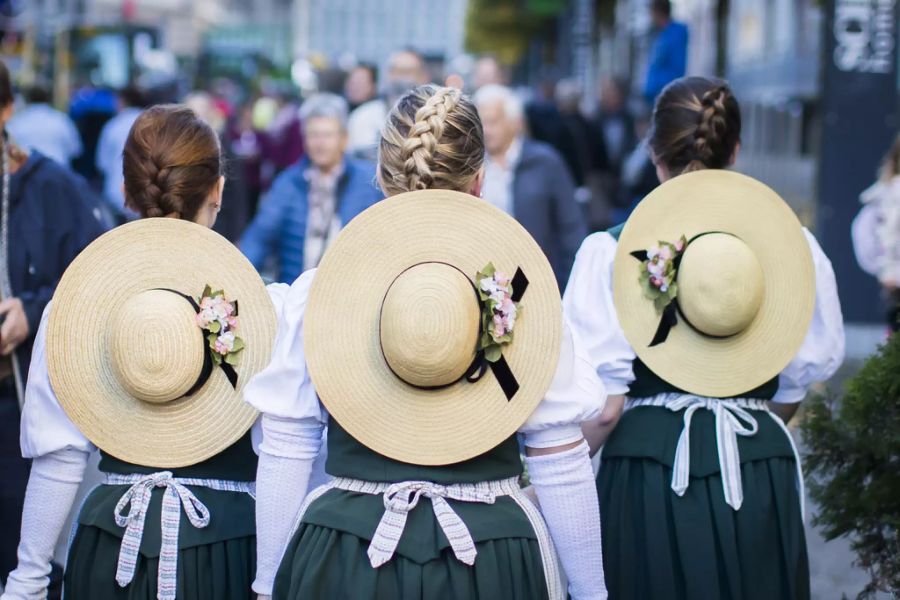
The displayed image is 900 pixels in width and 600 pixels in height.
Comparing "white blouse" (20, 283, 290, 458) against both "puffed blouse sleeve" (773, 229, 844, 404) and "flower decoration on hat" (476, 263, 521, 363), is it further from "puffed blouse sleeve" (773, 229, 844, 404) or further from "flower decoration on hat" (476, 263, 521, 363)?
"puffed blouse sleeve" (773, 229, 844, 404)

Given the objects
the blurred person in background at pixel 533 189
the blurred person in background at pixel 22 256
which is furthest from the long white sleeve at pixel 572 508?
the blurred person in background at pixel 533 189

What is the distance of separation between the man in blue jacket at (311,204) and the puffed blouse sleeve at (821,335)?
3.53 m

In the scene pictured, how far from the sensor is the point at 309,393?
305 cm

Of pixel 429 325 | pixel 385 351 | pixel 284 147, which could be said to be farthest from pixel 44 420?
pixel 284 147

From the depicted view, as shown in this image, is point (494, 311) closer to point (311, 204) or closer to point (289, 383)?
point (289, 383)

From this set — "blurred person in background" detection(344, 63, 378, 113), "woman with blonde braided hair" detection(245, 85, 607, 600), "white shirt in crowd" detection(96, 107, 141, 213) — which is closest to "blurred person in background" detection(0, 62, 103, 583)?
"woman with blonde braided hair" detection(245, 85, 607, 600)

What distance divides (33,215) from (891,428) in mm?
2643

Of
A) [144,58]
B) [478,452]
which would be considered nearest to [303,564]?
[478,452]

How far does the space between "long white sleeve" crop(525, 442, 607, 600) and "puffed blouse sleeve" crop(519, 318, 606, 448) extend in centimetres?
4

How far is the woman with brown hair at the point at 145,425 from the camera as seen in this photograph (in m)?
3.33

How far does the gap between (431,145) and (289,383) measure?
60 centimetres

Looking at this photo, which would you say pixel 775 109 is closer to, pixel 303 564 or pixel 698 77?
pixel 698 77

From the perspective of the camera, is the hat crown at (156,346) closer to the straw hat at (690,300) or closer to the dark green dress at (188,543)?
the dark green dress at (188,543)

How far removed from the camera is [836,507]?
3510 millimetres
